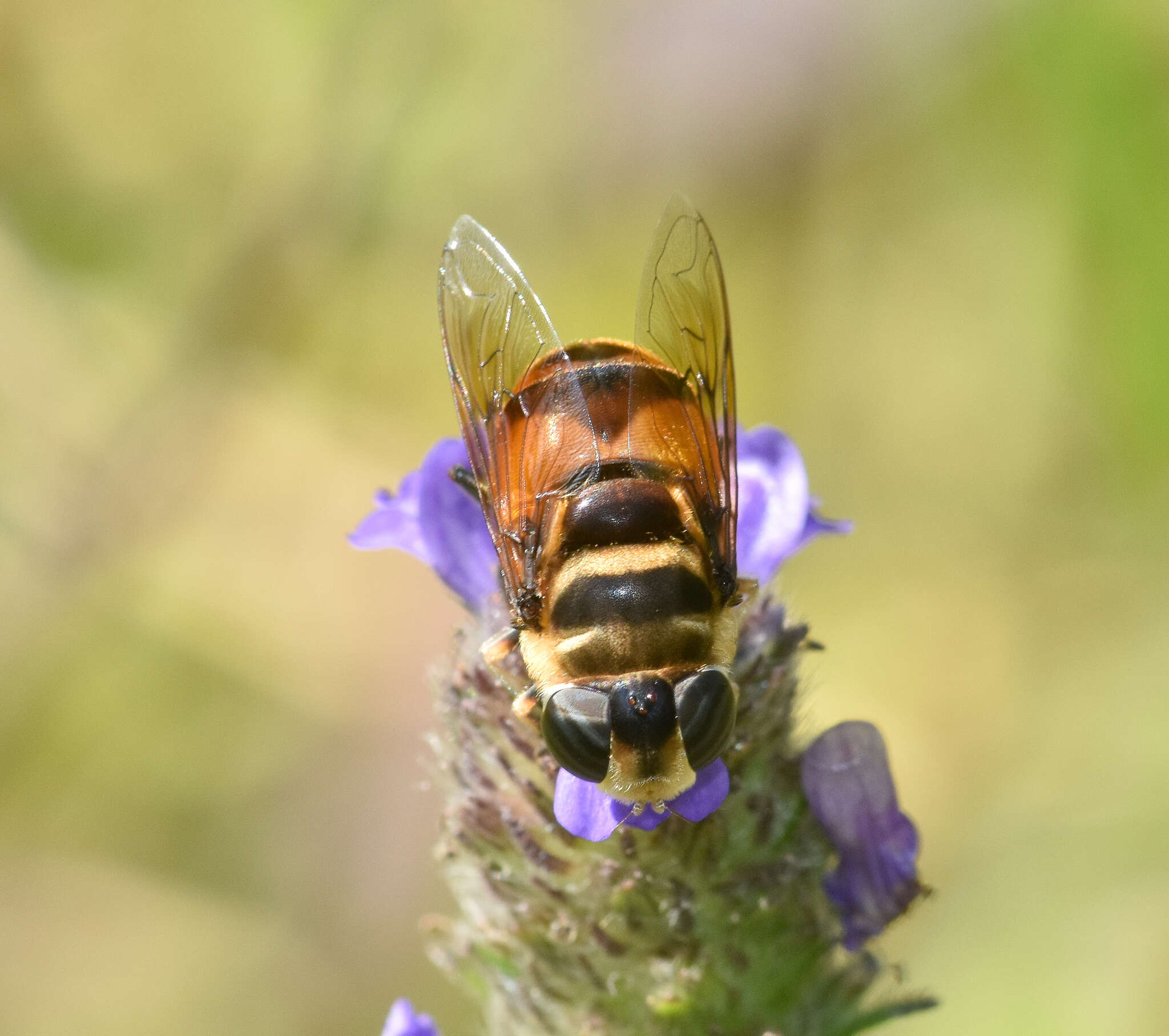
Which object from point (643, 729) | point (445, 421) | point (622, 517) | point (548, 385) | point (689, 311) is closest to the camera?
point (643, 729)

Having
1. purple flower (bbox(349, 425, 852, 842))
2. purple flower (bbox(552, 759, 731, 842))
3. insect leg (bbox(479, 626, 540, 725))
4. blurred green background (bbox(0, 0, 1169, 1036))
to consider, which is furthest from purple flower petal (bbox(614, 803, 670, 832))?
blurred green background (bbox(0, 0, 1169, 1036))

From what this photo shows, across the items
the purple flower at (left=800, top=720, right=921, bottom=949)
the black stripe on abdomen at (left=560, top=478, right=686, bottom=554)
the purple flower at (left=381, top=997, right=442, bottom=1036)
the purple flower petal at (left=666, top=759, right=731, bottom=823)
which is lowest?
the purple flower at (left=381, top=997, right=442, bottom=1036)

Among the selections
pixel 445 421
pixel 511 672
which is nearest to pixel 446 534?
pixel 511 672

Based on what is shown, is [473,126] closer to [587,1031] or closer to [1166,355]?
[1166,355]

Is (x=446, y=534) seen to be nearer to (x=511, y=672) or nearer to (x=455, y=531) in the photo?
(x=455, y=531)

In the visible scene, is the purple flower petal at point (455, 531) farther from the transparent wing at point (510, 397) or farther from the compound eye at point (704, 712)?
the compound eye at point (704, 712)

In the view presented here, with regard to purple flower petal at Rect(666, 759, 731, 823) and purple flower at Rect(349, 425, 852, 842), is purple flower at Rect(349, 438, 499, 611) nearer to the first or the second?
purple flower at Rect(349, 425, 852, 842)
